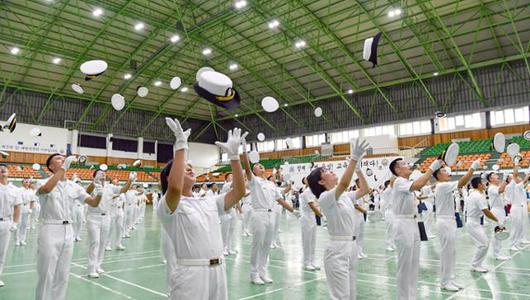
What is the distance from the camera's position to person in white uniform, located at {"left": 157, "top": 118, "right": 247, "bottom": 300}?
2.78 metres

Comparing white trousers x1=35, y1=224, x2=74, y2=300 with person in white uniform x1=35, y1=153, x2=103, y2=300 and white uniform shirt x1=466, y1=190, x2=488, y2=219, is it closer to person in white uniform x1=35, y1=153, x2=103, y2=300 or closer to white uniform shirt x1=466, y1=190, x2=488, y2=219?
person in white uniform x1=35, y1=153, x2=103, y2=300

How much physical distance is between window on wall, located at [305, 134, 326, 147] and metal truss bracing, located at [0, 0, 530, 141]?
1126 mm

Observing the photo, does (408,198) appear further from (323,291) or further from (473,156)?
(473,156)

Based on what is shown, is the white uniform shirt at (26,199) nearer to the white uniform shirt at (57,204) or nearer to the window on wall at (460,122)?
the white uniform shirt at (57,204)

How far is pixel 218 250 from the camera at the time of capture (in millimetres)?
3008

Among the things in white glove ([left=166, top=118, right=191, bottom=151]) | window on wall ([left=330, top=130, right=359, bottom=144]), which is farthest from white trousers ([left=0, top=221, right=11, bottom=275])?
window on wall ([left=330, top=130, right=359, bottom=144])

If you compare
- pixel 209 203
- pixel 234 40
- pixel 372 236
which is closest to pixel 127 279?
pixel 209 203

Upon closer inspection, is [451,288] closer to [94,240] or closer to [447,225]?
[447,225]

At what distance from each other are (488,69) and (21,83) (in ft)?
145

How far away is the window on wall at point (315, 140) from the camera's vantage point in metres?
42.5

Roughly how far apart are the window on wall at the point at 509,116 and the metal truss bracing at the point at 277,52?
1.14 metres

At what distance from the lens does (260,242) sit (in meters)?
7.59

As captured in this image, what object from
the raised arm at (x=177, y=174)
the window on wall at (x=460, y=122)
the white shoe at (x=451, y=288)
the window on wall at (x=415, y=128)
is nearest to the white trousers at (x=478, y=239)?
the white shoe at (x=451, y=288)

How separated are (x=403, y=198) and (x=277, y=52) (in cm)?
2885
